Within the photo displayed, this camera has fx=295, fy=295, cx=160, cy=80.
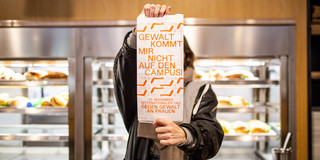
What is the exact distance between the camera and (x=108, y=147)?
272cm

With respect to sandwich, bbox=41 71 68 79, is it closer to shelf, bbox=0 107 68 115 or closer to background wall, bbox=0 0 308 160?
shelf, bbox=0 107 68 115

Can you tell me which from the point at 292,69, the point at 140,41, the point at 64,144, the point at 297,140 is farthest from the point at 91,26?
the point at 297,140

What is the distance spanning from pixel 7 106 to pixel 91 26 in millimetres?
1089

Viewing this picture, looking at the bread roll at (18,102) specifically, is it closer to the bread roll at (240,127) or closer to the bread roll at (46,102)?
the bread roll at (46,102)

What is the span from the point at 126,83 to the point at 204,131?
1.51 feet

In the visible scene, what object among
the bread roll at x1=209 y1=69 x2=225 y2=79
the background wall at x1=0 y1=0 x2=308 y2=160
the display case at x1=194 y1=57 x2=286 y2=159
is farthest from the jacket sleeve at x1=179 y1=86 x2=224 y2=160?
the background wall at x1=0 y1=0 x2=308 y2=160

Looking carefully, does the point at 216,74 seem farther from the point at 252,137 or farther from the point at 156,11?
the point at 156,11

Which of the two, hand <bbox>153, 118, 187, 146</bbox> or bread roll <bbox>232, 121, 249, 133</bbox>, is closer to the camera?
hand <bbox>153, 118, 187, 146</bbox>

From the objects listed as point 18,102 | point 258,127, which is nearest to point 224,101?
point 258,127

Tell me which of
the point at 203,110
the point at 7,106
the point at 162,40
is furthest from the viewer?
the point at 7,106

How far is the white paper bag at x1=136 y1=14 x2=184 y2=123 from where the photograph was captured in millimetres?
1015

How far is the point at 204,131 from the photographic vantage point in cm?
130

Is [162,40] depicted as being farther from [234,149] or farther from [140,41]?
[234,149]

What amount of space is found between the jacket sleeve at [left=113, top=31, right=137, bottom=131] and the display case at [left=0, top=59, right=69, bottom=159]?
107cm
